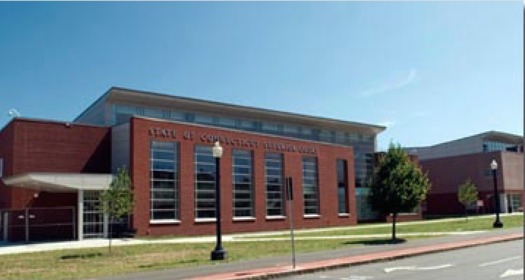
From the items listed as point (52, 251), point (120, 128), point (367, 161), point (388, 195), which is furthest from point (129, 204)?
point (367, 161)

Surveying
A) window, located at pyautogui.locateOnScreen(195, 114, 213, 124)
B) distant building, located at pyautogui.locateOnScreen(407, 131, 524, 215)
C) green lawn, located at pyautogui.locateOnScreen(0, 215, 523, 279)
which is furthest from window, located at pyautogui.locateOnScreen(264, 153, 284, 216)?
distant building, located at pyautogui.locateOnScreen(407, 131, 524, 215)

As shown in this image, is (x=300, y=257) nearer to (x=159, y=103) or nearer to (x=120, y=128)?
(x=120, y=128)

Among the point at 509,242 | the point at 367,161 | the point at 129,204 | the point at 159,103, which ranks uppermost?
the point at 159,103

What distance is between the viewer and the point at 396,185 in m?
29.9

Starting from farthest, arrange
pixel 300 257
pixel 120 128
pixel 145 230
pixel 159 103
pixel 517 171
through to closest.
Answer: pixel 517 171 → pixel 159 103 → pixel 120 128 → pixel 145 230 → pixel 300 257

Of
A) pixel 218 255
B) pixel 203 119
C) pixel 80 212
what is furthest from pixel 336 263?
pixel 203 119

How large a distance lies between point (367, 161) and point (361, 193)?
17.8 ft

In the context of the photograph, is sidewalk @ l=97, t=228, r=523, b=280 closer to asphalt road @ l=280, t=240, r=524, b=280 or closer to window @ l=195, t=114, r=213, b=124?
asphalt road @ l=280, t=240, r=524, b=280

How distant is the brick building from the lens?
3797 centimetres

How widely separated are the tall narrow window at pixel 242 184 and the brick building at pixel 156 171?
0.08 meters

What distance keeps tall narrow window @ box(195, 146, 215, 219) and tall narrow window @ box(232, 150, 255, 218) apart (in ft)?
7.52

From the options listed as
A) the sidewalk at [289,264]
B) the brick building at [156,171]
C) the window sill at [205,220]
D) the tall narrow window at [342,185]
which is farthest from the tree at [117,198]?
the tall narrow window at [342,185]

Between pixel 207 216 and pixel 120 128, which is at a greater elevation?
pixel 120 128

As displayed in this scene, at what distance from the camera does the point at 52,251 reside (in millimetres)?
27500
